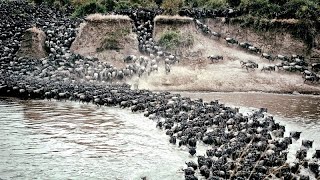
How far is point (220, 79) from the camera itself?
3008cm

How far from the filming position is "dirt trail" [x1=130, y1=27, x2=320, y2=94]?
29.4 meters

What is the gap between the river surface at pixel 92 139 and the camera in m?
14.9

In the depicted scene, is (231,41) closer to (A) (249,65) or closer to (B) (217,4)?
(A) (249,65)

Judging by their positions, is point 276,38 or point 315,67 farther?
point 276,38

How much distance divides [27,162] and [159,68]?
56.2 ft

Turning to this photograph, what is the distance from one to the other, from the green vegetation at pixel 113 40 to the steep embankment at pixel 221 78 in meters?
4.52

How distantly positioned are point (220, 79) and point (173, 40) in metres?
5.88

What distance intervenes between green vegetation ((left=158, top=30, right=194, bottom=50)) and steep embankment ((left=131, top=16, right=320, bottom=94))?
813mm

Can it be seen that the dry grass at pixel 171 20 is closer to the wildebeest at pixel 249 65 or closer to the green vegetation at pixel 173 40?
the green vegetation at pixel 173 40

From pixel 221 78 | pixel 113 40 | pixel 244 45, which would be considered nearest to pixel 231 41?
pixel 244 45

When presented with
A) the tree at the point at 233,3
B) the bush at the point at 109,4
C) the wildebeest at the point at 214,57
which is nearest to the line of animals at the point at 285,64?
the wildebeest at the point at 214,57

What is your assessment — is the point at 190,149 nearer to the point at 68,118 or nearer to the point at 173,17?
the point at 68,118

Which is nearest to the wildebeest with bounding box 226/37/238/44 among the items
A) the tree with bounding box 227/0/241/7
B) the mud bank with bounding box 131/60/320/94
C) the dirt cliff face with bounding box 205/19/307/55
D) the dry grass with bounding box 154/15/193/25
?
the dirt cliff face with bounding box 205/19/307/55

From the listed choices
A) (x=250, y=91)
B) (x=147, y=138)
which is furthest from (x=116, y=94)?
(x=250, y=91)
